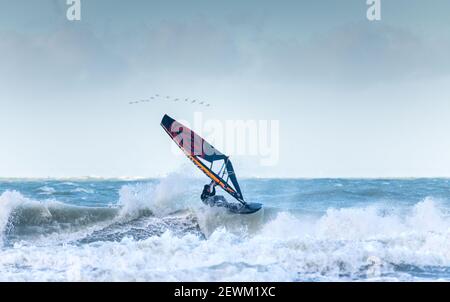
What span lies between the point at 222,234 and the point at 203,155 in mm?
2470

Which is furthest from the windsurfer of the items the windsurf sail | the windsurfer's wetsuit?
the windsurf sail

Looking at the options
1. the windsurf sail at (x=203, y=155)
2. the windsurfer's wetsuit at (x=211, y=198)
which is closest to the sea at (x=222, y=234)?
the windsurfer's wetsuit at (x=211, y=198)

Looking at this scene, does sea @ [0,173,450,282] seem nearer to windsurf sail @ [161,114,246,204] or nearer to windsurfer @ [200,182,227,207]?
windsurfer @ [200,182,227,207]

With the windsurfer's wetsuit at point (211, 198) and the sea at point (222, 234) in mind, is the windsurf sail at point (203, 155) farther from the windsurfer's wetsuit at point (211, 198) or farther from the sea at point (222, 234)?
the sea at point (222, 234)

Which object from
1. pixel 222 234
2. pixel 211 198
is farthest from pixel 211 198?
pixel 222 234

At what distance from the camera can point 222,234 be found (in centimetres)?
952

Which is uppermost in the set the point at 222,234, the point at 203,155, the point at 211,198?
the point at 203,155

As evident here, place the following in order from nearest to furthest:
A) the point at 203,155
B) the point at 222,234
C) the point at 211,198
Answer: the point at 222,234 < the point at 203,155 < the point at 211,198

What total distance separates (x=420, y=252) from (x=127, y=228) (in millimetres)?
6390

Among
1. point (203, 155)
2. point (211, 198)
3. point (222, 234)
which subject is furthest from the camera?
point (211, 198)

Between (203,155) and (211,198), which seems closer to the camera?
(203,155)

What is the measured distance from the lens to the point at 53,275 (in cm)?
715

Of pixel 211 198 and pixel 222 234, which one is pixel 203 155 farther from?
pixel 222 234
